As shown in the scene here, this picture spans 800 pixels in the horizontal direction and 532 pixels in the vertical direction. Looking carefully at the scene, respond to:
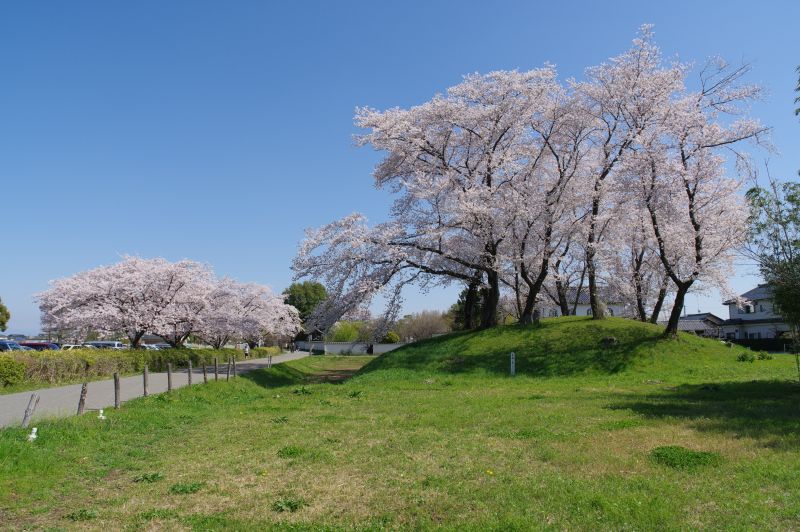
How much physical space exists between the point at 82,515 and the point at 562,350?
66.8 ft

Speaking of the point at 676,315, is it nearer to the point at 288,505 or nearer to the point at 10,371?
the point at 288,505

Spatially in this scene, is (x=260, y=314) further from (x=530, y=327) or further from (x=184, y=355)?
(x=530, y=327)

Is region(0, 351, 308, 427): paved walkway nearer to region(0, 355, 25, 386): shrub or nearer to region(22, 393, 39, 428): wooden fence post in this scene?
region(22, 393, 39, 428): wooden fence post

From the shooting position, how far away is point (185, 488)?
716 centimetres

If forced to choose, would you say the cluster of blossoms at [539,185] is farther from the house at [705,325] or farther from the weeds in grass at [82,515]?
the house at [705,325]

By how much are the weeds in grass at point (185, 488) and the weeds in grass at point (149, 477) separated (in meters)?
0.65

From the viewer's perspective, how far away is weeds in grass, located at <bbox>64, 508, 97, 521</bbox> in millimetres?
6148

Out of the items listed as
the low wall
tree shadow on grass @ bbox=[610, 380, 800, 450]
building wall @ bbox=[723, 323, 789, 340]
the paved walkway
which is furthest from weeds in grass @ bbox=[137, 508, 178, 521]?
building wall @ bbox=[723, 323, 789, 340]

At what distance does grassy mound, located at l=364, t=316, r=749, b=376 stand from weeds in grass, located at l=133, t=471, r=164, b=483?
16174mm

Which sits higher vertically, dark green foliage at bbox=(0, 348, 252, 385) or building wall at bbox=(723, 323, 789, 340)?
dark green foliage at bbox=(0, 348, 252, 385)

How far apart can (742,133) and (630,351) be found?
33.0 ft

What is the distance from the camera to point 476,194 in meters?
25.7

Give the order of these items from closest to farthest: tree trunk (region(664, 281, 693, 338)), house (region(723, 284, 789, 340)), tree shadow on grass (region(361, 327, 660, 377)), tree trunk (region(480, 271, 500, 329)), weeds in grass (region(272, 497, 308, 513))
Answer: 1. weeds in grass (region(272, 497, 308, 513))
2. tree shadow on grass (region(361, 327, 660, 377))
3. tree trunk (region(664, 281, 693, 338))
4. tree trunk (region(480, 271, 500, 329))
5. house (region(723, 284, 789, 340))

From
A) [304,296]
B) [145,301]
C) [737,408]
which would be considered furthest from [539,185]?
[304,296]
